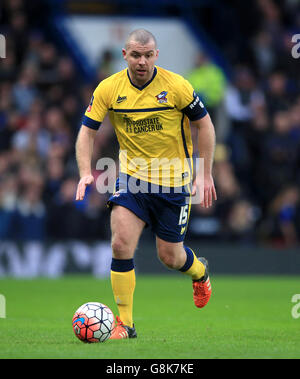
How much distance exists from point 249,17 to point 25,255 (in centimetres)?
790

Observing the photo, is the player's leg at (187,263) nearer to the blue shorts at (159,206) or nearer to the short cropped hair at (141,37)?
the blue shorts at (159,206)

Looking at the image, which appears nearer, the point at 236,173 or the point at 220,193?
the point at 220,193

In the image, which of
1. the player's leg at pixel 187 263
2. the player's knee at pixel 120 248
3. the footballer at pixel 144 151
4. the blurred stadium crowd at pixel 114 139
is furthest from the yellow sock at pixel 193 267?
A: the blurred stadium crowd at pixel 114 139

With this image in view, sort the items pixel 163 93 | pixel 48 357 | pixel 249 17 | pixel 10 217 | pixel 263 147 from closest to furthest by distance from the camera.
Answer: pixel 48 357 → pixel 163 93 → pixel 10 217 → pixel 263 147 → pixel 249 17

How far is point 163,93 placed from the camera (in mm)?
8156

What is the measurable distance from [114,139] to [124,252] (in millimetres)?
9173

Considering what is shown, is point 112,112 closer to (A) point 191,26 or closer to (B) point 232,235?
(B) point 232,235

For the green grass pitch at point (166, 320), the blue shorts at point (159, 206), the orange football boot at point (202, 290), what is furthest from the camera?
the orange football boot at point (202, 290)

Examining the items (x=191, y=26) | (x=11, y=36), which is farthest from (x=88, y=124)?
(x=191, y=26)

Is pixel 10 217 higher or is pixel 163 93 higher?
pixel 163 93

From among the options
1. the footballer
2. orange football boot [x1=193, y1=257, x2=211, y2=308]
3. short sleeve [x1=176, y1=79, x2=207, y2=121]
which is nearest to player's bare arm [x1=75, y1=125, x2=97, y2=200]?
the footballer

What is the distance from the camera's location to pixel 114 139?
17.0 m

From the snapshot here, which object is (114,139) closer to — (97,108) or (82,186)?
(97,108)

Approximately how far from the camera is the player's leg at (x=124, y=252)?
311 inches
